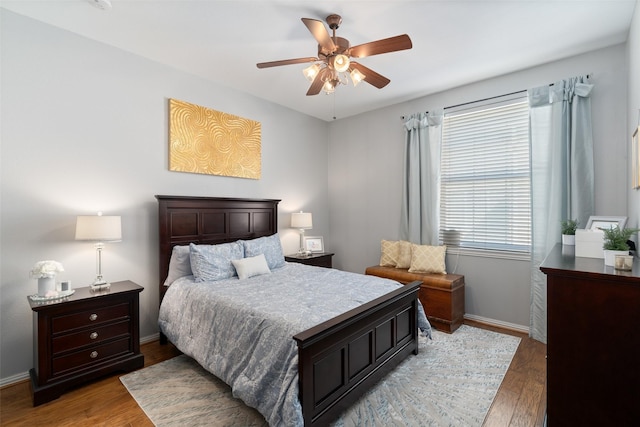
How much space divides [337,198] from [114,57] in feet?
11.6

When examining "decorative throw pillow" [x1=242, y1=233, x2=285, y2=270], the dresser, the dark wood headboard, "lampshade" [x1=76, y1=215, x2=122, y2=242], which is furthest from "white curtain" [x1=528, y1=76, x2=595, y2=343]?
"lampshade" [x1=76, y1=215, x2=122, y2=242]

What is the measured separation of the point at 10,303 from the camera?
8.03 ft

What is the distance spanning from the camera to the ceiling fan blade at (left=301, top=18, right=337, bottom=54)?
1925 millimetres

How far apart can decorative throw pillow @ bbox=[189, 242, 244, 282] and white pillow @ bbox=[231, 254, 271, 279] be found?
9cm

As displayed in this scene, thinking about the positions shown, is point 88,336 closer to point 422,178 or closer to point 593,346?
point 593,346

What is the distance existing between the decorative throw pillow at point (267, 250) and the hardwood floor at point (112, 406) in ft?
5.41

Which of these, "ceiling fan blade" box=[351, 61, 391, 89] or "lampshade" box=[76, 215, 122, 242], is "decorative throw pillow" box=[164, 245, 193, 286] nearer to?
"lampshade" box=[76, 215, 122, 242]

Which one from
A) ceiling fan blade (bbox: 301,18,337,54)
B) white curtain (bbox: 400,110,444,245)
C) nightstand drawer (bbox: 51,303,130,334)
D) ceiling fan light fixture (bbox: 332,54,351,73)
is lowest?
nightstand drawer (bbox: 51,303,130,334)

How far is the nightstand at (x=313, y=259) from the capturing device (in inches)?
169

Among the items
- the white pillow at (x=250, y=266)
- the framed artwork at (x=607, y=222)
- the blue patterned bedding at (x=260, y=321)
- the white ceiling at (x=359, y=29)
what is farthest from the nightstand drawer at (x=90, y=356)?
the framed artwork at (x=607, y=222)

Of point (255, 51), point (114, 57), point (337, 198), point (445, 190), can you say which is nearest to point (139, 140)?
point (114, 57)

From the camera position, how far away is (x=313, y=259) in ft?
14.3

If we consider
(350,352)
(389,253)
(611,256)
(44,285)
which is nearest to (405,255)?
(389,253)

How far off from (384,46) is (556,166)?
2.38 m
